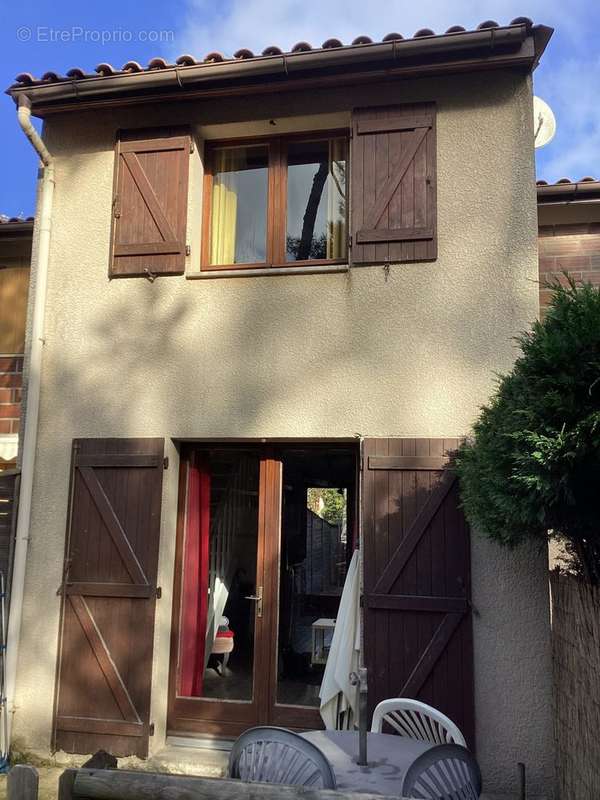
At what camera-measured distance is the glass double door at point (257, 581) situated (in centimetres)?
584

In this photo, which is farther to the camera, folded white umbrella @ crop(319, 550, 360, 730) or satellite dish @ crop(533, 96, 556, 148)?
satellite dish @ crop(533, 96, 556, 148)

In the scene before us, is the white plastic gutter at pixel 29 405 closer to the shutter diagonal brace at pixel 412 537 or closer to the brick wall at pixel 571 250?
the shutter diagonal brace at pixel 412 537

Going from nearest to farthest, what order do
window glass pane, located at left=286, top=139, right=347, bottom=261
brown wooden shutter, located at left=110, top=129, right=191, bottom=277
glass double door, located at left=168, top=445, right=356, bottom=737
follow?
glass double door, located at left=168, top=445, right=356, bottom=737 < brown wooden shutter, located at left=110, top=129, right=191, bottom=277 < window glass pane, located at left=286, top=139, right=347, bottom=261

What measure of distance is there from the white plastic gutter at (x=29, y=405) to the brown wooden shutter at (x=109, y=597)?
1.31 ft

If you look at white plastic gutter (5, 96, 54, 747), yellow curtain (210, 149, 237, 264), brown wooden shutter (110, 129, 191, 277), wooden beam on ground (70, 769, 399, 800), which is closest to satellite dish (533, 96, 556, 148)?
yellow curtain (210, 149, 237, 264)

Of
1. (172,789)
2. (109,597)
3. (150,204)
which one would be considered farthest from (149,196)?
(172,789)

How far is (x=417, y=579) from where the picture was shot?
5457mm

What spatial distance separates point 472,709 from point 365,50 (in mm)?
5290

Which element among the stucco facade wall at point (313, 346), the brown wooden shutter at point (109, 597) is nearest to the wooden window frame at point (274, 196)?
the stucco facade wall at point (313, 346)

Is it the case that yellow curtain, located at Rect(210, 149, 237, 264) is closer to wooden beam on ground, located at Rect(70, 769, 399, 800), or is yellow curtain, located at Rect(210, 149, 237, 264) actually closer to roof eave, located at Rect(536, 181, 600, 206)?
roof eave, located at Rect(536, 181, 600, 206)

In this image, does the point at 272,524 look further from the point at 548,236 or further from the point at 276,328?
the point at 548,236

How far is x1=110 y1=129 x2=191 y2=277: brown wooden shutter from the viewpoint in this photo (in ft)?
20.8

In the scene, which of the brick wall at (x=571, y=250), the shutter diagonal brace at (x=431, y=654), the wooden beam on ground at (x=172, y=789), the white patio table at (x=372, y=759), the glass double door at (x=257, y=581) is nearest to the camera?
the wooden beam on ground at (x=172, y=789)

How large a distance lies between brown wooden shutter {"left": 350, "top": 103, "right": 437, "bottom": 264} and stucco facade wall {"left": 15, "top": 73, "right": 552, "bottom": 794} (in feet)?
0.40
